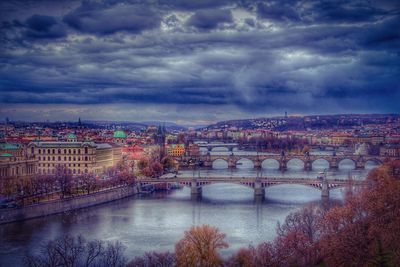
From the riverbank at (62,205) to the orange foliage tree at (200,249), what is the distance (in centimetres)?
728

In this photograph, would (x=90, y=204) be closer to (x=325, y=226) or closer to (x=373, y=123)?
(x=325, y=226)

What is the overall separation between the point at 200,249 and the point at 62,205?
29.9ft

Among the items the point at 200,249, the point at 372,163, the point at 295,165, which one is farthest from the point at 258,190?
the point at 372,163

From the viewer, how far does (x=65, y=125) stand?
5434 centimetres

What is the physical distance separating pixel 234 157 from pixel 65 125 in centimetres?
2018

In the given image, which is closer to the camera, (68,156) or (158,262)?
(158,262)

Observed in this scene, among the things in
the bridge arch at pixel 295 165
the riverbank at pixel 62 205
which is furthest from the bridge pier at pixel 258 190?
the bridge arch at pixel 295 165

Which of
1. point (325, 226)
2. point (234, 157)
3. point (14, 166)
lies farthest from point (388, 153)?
point (325, 226)

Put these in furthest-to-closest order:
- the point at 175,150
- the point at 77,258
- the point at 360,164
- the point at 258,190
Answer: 1. the point at 175,150
2. the point at 360,164
3. the point at 258,190
4. the point at 77,258

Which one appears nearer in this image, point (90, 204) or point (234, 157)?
point (90, 204)

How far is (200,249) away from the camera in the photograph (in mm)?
10648

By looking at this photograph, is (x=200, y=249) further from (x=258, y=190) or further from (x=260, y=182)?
(x=260, y=182)

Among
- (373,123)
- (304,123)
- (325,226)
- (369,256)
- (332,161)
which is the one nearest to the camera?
(369,256)

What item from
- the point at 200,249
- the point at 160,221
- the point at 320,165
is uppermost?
the point at 200,249
